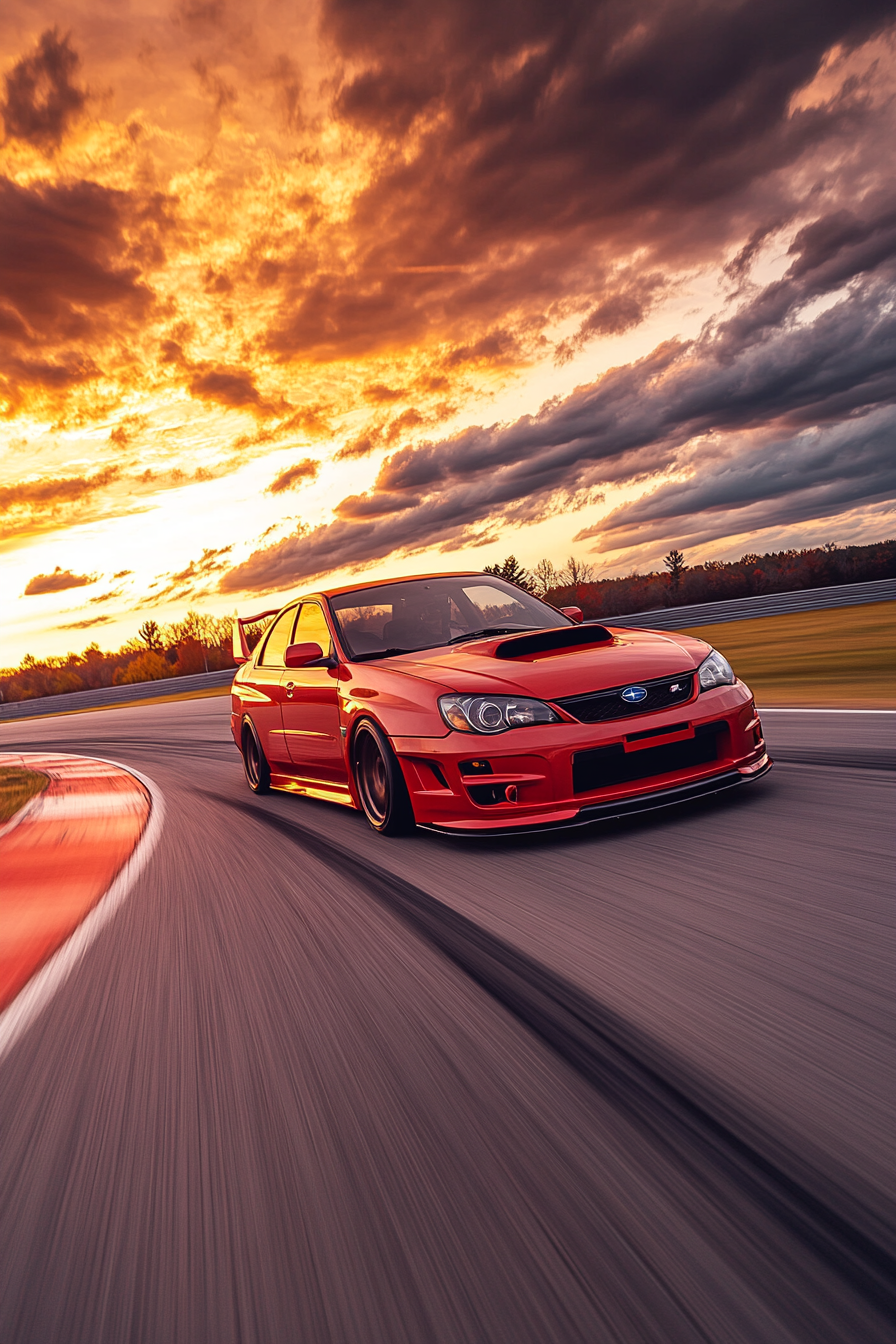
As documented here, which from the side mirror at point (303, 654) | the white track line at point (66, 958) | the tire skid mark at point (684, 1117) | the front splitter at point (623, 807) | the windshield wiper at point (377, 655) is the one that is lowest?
the white track line at point (66, 958)

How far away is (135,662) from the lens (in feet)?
227

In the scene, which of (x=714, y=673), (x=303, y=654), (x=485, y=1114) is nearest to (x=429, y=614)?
(x=303, y=654)

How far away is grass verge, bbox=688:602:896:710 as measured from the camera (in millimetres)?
10086

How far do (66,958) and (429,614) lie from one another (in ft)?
10.9

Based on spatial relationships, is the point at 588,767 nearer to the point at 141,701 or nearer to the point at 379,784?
the point at 379,784

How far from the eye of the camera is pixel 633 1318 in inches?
62.9

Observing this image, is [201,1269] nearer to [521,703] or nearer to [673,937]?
[673,937]

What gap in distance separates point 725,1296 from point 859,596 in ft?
88.6

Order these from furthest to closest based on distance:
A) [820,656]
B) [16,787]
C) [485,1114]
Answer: [820,656]
[16,787]
[485,1114]

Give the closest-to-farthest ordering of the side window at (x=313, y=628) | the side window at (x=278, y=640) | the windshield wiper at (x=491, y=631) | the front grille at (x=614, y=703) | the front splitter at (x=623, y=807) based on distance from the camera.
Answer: the front splitter at (x=623, y=807) → the front grille at (x=614, y=703) → the windshield wiper at (x=491, y=631) → the side window at (x=313, y=628) → the side window at (x=278, y=640)

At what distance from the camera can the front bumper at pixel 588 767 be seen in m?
4.84

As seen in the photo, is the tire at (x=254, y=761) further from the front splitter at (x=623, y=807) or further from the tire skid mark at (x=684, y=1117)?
the tire skid mark at (x=684, y=1117)

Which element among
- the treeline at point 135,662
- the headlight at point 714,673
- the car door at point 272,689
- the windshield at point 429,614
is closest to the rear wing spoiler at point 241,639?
the car door at point 272,689

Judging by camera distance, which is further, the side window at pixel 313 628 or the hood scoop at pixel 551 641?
the side window at pixel 313 628
